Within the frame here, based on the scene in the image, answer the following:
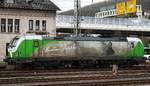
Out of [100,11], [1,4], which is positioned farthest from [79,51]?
[100,11]

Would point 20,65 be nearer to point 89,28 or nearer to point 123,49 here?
point 123,49

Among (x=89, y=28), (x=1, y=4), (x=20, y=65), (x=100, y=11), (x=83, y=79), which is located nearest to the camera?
(x=83, y=79)

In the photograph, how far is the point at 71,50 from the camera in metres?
41.8

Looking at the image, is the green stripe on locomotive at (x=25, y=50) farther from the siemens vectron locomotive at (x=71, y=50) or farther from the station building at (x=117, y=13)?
the station building at (x=117, y=13)

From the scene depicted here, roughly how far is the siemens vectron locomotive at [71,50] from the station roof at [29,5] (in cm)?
1973

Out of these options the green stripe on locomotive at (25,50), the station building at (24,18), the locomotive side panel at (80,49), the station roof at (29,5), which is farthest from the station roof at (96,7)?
the green stripe on locomotive at (25,50)

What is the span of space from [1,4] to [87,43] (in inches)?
789

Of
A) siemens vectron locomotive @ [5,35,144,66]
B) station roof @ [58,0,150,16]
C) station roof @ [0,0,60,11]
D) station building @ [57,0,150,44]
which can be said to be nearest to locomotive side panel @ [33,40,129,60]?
siemens vectron locomotive @ [5,35,144,66]

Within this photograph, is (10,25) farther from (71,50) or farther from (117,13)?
(117,13)

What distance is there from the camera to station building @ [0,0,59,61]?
5856 centimetres

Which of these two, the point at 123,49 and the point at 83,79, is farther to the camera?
the point at 123,49

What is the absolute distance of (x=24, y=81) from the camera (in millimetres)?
25141

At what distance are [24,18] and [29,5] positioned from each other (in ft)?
6.61

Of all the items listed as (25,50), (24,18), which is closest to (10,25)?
(24,18)
